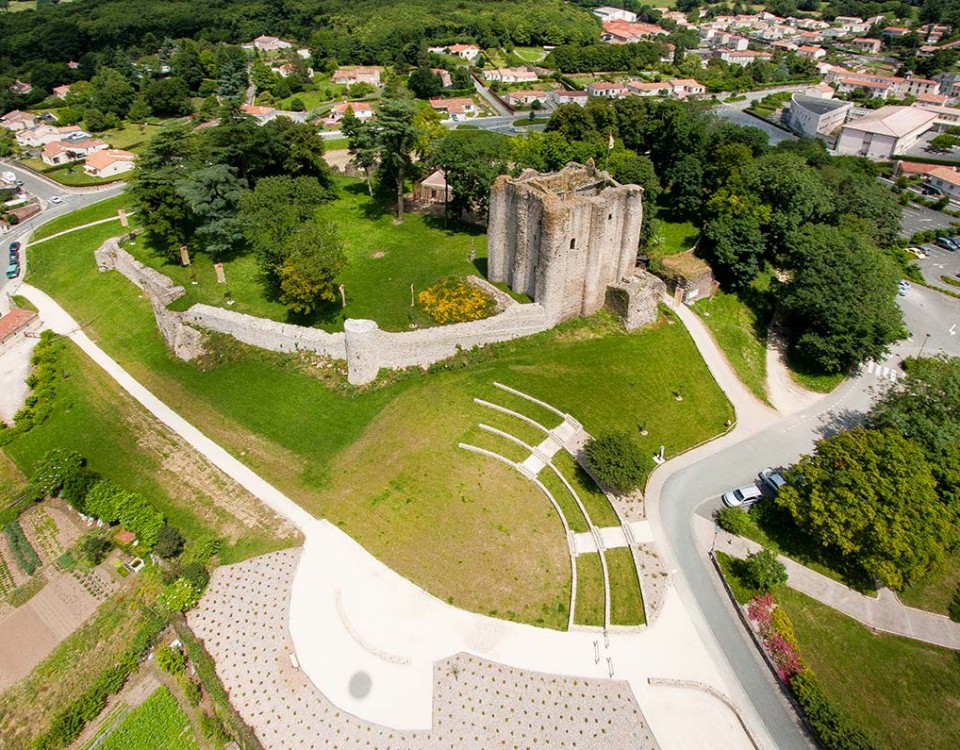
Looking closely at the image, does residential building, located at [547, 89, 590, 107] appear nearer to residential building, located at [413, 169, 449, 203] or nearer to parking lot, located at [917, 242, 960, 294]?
residential building, located at [413, 169, 449, 203]

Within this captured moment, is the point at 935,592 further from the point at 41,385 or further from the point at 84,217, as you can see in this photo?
the point at 84,217

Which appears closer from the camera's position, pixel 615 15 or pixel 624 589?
pixel 624 589

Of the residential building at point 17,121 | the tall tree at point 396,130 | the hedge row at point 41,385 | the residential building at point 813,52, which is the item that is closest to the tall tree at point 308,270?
the tall tree at point 396,130

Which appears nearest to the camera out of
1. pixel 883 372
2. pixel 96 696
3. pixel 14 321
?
pixel 96 696

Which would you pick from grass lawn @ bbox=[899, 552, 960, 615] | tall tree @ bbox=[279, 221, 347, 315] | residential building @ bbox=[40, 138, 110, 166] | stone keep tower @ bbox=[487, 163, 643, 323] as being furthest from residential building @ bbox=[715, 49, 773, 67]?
grass lawn @ bbox=[899, 552, 960, 615]

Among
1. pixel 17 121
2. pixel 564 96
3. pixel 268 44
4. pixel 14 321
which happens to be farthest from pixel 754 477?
pixel 268 44

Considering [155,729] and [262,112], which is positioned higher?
[262,112]
